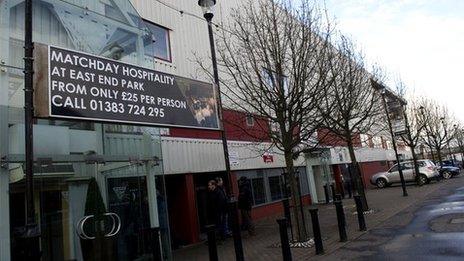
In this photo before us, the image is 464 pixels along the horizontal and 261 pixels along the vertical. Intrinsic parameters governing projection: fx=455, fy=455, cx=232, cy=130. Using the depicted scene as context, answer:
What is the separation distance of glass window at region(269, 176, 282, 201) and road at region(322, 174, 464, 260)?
643 centimetres

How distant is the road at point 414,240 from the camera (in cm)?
879

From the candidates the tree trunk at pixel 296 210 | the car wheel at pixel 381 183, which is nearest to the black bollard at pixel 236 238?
the tree trunk at pixel 296 210

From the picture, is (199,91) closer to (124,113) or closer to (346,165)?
(124,113)

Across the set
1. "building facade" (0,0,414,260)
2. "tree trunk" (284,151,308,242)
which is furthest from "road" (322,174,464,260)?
"building facade" (0,0,414,260)

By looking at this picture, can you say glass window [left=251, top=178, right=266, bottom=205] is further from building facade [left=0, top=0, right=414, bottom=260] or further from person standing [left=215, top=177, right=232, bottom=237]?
building facade [left=0, top=0, right=414, bottom=260]

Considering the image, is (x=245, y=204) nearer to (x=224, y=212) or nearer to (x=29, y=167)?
(x=224, y=212)

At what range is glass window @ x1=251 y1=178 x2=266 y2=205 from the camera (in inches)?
738

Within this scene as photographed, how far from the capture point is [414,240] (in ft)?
33.9

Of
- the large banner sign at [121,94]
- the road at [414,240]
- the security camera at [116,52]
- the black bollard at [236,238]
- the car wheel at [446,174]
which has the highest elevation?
the security camera at [116,52]

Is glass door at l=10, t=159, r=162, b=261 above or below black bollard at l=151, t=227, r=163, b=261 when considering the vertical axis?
above

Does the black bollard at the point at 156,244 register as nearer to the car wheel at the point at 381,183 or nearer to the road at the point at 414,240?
the road at the point at 414,240

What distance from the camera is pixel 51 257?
7367mm

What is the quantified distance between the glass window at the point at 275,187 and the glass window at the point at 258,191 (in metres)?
0.82

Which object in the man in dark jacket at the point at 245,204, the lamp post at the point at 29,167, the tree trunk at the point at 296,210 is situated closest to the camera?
the lamp post at the point at 29,167
